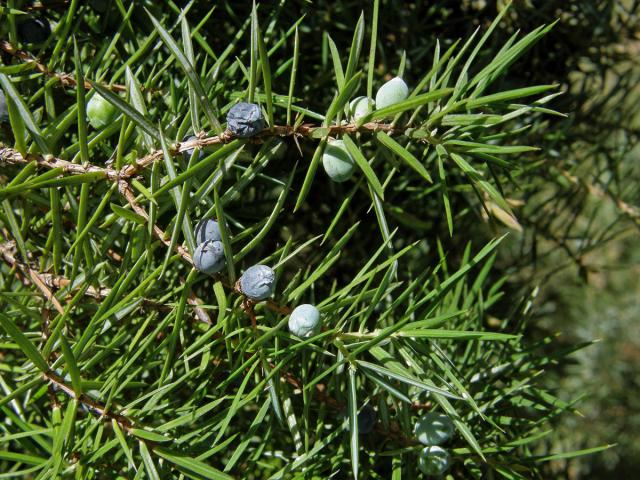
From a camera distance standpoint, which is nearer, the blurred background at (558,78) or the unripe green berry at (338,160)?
the unripe green berry at (338,160)

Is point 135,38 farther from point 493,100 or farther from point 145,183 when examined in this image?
point 493,100

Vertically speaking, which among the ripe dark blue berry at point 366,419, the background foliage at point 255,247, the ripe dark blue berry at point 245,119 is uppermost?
the ripe dark blue berry at point 245,119

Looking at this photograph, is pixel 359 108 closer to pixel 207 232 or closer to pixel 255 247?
pixel 207 232

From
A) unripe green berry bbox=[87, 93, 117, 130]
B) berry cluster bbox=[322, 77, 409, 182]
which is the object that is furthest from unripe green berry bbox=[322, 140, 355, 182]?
unripe green berry bbox=[87, 93, 117, 130]

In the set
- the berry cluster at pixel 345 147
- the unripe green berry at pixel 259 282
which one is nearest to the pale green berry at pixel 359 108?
the berry cluster at pixel 345 147

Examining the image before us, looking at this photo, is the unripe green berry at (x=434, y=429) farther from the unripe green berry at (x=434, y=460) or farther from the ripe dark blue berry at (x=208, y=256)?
the ripe dark blue berry at (x=208, y=256)

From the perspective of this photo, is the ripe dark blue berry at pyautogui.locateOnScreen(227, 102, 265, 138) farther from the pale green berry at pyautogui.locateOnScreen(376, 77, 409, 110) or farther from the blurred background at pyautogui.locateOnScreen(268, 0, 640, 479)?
the blurred background at pyautogui.locateOnScreen(268, 0, 640, 479)

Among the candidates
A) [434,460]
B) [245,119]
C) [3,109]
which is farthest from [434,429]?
[3,109]
